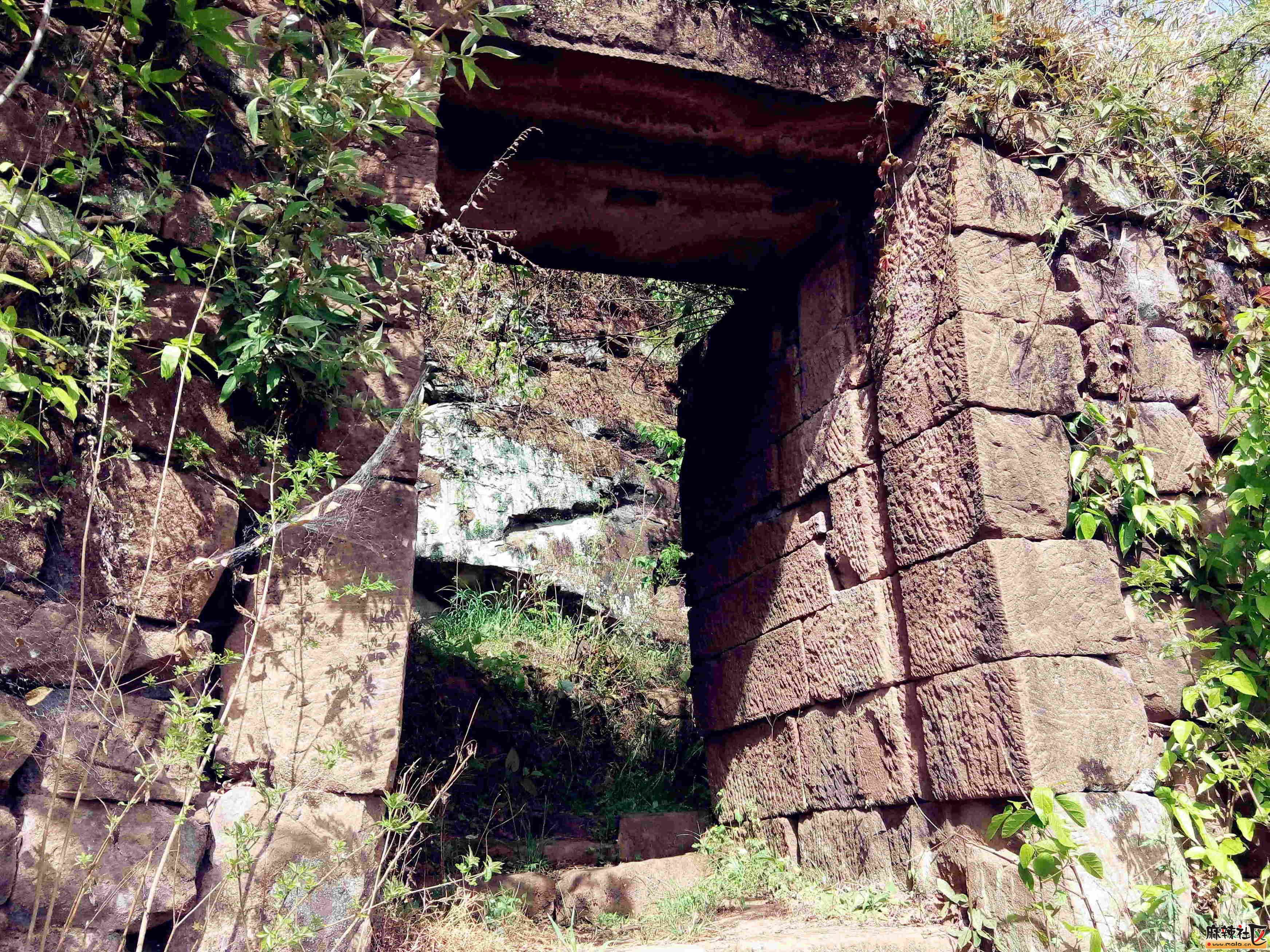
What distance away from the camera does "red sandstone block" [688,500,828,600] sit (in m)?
4.14

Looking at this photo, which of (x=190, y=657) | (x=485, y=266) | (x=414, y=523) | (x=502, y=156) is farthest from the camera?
(x=502, y=156)

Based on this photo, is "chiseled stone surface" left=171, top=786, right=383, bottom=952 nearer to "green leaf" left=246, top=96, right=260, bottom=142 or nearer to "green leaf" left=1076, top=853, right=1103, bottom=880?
"green leaf" left=246, top=96, right=260, bottom=142

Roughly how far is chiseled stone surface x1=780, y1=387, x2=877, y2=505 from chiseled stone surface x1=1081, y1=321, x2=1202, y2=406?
801mm

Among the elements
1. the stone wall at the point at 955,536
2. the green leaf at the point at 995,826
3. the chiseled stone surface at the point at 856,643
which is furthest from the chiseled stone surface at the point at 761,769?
the green leaf at the point at 995,826

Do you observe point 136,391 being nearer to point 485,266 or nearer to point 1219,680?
point 485,266

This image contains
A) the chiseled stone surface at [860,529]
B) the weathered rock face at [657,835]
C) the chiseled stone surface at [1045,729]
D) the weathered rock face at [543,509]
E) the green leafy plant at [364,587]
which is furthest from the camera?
the weathered rock face at [543,509]

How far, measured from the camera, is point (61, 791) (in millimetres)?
2111

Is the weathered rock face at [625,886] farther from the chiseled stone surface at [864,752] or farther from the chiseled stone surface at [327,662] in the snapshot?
the chiseled stone surface at [327,662]

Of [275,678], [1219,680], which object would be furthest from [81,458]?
[1219,680]

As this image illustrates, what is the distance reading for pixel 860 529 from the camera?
376 centimetres

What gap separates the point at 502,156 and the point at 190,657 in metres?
2.19

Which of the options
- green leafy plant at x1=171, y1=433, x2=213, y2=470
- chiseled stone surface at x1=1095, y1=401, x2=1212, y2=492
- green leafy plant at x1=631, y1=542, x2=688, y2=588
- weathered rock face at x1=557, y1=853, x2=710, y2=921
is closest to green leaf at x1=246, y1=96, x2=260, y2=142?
green leafy plant at x1=171, y1=433, x2=213, y2=470

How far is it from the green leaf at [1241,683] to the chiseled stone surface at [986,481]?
0.68 m

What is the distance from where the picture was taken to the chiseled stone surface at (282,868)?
227 centimetres
